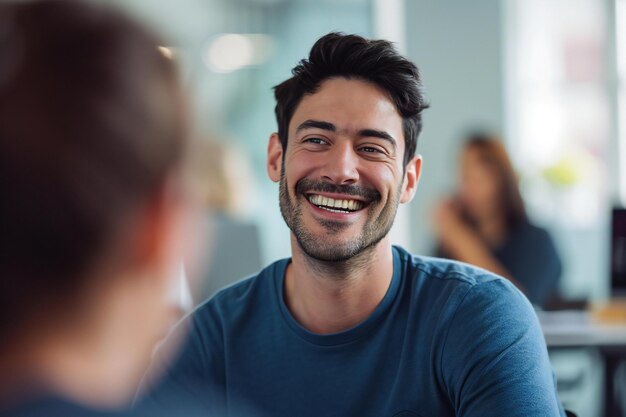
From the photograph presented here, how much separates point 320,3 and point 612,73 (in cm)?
269

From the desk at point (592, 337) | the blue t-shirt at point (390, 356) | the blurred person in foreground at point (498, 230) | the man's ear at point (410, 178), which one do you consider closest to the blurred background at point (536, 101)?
the blurred person in foreground at point (498, 230)

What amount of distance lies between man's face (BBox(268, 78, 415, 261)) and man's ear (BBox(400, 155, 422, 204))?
8 cm

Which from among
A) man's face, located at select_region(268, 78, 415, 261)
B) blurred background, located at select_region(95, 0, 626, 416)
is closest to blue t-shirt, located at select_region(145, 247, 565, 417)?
man's face, located at select_region(268, 78, 415, 261)

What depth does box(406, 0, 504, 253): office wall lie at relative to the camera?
621cm

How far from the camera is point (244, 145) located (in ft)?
24.6

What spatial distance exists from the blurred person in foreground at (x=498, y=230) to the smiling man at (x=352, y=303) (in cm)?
225

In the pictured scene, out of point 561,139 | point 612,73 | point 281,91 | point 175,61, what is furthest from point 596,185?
point 175,61

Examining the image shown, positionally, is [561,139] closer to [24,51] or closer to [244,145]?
[244,145]

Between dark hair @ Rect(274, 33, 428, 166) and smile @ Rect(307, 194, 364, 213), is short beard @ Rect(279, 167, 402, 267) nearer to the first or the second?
smile @ Rect(307, 194, 364, 213)

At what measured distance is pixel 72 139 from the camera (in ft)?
2.16

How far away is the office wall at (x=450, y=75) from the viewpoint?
6.21m

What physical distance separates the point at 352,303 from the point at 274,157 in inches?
16.2

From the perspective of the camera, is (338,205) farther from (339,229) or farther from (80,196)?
(80,196)

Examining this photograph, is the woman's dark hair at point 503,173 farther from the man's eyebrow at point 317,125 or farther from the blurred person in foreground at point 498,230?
the man's eyebrow at point 317,125
